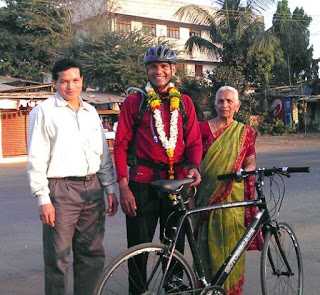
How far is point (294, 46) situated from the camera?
36.8 metres

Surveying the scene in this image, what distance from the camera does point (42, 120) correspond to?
3445 mm

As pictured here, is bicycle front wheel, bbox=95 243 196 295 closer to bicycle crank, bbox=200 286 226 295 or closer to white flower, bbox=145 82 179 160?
bicycle crank, bbox=200 286 226 295

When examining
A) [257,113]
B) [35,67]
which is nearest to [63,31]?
[35,67]

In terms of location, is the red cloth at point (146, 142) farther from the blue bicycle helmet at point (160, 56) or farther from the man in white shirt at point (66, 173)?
the blue bicycle helmet at point (160, 56)

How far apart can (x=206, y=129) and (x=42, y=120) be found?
1.39 m

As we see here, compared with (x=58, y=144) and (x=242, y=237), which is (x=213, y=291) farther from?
(x=58, y=144)

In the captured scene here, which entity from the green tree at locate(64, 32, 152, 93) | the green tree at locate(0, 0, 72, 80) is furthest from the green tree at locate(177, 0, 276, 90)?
the green tree at locate(0, 0, 72, 80)

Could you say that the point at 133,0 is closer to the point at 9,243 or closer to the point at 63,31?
the point at 63,31

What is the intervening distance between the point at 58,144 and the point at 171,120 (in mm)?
799

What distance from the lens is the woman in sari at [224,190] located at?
4.11 m

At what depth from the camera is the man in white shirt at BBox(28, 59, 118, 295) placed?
11.3 feet

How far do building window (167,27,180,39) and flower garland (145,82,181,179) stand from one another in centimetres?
4148

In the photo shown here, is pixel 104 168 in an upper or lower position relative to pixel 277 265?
→ upper

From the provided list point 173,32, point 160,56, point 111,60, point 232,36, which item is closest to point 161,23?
point 173,32
